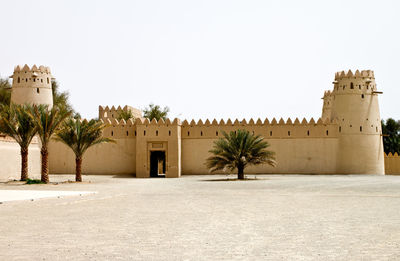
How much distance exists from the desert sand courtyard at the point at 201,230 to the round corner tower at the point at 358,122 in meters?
17.9

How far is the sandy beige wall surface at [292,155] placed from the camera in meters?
30.3

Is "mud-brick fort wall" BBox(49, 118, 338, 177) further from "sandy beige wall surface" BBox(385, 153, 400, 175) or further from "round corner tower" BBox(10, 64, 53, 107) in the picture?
"sandy beige wall surface" BBox(385, 153, 400, 175)

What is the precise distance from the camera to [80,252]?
6277 millimetres

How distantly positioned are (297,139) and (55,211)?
21160mm

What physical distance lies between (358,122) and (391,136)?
66.4 feet

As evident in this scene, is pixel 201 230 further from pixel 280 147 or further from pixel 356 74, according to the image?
pixel 356 74

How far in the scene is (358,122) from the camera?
31.0 metres

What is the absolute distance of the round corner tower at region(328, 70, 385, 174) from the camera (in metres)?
30.6

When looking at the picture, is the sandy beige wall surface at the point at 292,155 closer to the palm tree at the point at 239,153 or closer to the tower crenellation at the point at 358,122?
the tower crenellation at the point at 358,122

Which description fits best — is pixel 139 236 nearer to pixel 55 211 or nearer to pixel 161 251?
pixel 161 251

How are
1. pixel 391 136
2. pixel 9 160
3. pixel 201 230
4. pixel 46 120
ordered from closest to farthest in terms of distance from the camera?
pixel 201 230
pixel 46 120
pixel 9 160
pixel 391 136

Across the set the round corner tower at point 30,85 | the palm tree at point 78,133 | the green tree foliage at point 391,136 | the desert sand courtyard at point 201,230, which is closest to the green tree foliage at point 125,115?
the round corner tower at point 30,85

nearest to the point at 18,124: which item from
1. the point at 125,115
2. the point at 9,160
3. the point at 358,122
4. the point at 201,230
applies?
the point at 9,160

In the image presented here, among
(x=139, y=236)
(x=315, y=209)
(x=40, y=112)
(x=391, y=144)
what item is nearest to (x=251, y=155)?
(x=40, y=112)
